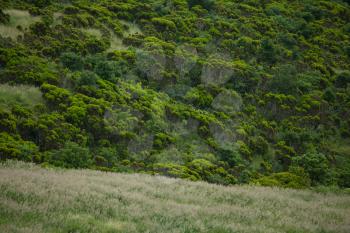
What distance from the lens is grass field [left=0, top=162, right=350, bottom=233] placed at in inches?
332

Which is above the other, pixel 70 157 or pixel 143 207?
pixel 143 207

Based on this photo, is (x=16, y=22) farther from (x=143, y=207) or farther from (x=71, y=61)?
(x=143, y=207)

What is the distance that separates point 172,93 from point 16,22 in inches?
476

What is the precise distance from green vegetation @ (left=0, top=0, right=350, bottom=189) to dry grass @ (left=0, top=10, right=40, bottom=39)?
95 mm

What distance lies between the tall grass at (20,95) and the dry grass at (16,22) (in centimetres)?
685

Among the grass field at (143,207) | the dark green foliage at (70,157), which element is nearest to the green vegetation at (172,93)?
the dark green foliage at (70,157)

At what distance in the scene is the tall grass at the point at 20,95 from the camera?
836 inches

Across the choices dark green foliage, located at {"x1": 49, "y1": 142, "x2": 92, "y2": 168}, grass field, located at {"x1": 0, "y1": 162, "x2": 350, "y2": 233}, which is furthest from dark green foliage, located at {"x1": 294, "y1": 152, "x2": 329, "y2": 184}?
dark green foliage, located at {"x1": 49, "y1": 142, "x2": 92, "y2": 168}

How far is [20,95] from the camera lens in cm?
2198

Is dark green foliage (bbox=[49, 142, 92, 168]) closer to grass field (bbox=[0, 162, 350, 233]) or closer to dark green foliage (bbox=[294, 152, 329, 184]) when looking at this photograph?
grass field (bbox=[0, 162, 350, 233])

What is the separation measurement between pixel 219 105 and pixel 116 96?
846 cm

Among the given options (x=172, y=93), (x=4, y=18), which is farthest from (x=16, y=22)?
(x=172, y=93)

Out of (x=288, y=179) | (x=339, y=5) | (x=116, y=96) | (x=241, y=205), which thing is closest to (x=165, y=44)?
(x=116, y=96)

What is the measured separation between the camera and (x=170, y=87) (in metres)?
30.6
